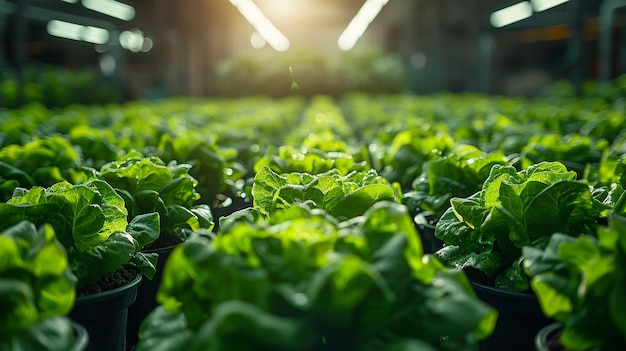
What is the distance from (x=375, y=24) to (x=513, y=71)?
34.2 ft

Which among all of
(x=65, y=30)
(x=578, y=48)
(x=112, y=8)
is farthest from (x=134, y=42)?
(x=578, y=48)

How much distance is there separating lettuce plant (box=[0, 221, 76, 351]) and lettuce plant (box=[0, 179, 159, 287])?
11.9 inches

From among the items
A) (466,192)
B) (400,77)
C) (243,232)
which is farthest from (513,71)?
(243,232)

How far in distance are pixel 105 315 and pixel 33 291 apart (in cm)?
60

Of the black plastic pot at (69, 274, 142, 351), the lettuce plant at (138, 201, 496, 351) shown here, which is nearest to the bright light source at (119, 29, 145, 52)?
the black plastic pot at (69, 274, 142, 351)

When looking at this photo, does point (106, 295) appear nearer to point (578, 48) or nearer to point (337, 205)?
point (337, 205)

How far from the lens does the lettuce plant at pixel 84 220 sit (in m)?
1.54

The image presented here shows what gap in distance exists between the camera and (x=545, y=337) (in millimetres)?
1324

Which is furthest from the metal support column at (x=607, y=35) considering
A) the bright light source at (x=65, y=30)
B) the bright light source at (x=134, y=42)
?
the bright light source at (x=134, y=42)

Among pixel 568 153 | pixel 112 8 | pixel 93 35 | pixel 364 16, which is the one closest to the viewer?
pixel 568 153

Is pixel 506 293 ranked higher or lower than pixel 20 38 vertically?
lower

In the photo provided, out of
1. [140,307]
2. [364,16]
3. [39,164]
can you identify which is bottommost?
[140,307]

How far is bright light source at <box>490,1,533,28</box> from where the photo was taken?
10211mm

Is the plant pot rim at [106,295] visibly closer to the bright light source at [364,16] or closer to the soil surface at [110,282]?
the soil surface at [110,282]
